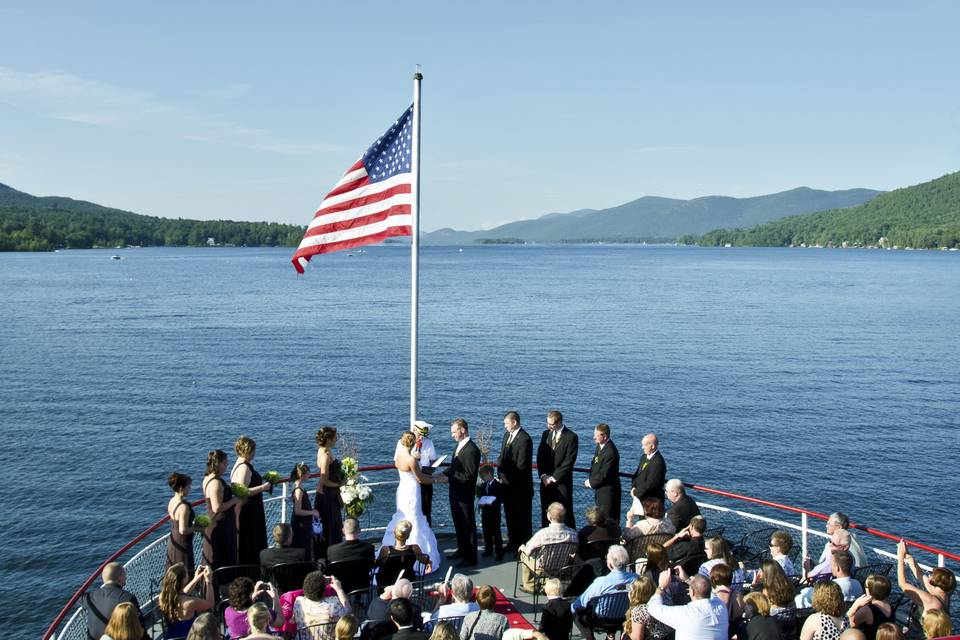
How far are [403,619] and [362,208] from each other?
6836 mm

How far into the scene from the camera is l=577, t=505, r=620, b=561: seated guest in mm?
9922

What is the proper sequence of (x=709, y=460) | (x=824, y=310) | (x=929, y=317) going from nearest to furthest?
(x=709, y=460), (x=929, y=317), (x=824, y=310)

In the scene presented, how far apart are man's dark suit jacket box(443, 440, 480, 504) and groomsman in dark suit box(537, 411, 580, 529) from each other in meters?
1.07

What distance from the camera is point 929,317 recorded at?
7662 centimetres

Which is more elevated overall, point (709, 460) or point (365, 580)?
point (365, 580)

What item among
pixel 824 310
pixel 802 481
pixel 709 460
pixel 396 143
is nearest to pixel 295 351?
pixel 709 460

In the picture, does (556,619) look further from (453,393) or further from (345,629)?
(453,393)

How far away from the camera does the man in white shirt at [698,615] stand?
7371mm

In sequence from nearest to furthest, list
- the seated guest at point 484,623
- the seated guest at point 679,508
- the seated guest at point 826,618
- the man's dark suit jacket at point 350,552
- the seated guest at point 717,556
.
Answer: the seated guest at point 826,618
the seated guest at point 484,623
the seated guest at point 717,556
the man's dark suit jacket at point 350,552
the seated guest at point 679,508

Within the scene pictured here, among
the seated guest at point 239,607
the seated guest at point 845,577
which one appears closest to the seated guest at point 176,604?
the seated guest at point 239,607

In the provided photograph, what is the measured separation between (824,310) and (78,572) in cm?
7936

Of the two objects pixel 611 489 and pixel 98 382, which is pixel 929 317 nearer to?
pixel 98 382

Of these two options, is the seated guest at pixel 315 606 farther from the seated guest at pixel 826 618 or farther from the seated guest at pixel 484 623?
the seated guest at pixel 826 618

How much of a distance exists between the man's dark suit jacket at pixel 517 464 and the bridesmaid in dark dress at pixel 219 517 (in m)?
3.66
